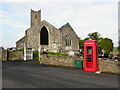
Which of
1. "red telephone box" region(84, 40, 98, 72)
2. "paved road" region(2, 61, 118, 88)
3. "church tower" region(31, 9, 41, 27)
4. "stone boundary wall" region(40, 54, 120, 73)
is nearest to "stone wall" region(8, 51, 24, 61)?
"stone boundary wall" region(40, 54, 120, 73)

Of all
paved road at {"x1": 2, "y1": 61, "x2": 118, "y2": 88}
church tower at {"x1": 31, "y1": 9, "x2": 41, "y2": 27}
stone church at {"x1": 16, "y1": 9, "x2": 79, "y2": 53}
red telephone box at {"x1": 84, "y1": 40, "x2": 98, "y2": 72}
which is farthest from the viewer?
church tower at {"x1": 31, "y1": 9, "x2": 41, "y2": 27}

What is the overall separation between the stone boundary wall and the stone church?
2373cm

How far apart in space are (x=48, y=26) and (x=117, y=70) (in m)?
32.9

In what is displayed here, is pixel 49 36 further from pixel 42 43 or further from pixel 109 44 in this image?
pixel 109 44

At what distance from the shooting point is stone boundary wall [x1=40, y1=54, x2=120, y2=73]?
11.4m

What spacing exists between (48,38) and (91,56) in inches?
1230

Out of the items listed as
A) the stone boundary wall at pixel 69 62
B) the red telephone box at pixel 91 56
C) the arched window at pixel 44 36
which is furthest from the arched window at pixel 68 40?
the red telephone box at pixel 91 56

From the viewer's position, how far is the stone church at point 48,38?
Answer: 40344 millimetres

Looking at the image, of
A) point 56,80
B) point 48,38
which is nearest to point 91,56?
point 56,80

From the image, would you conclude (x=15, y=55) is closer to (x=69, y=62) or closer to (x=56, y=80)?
(x=69, y=62)

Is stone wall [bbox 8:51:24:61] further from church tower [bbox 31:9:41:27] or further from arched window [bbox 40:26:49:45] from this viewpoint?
church tower [bbox 31:9:41:27]

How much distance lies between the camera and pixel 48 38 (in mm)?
42312

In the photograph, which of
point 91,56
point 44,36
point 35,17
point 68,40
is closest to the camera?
point 91,56

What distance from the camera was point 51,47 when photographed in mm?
41906
